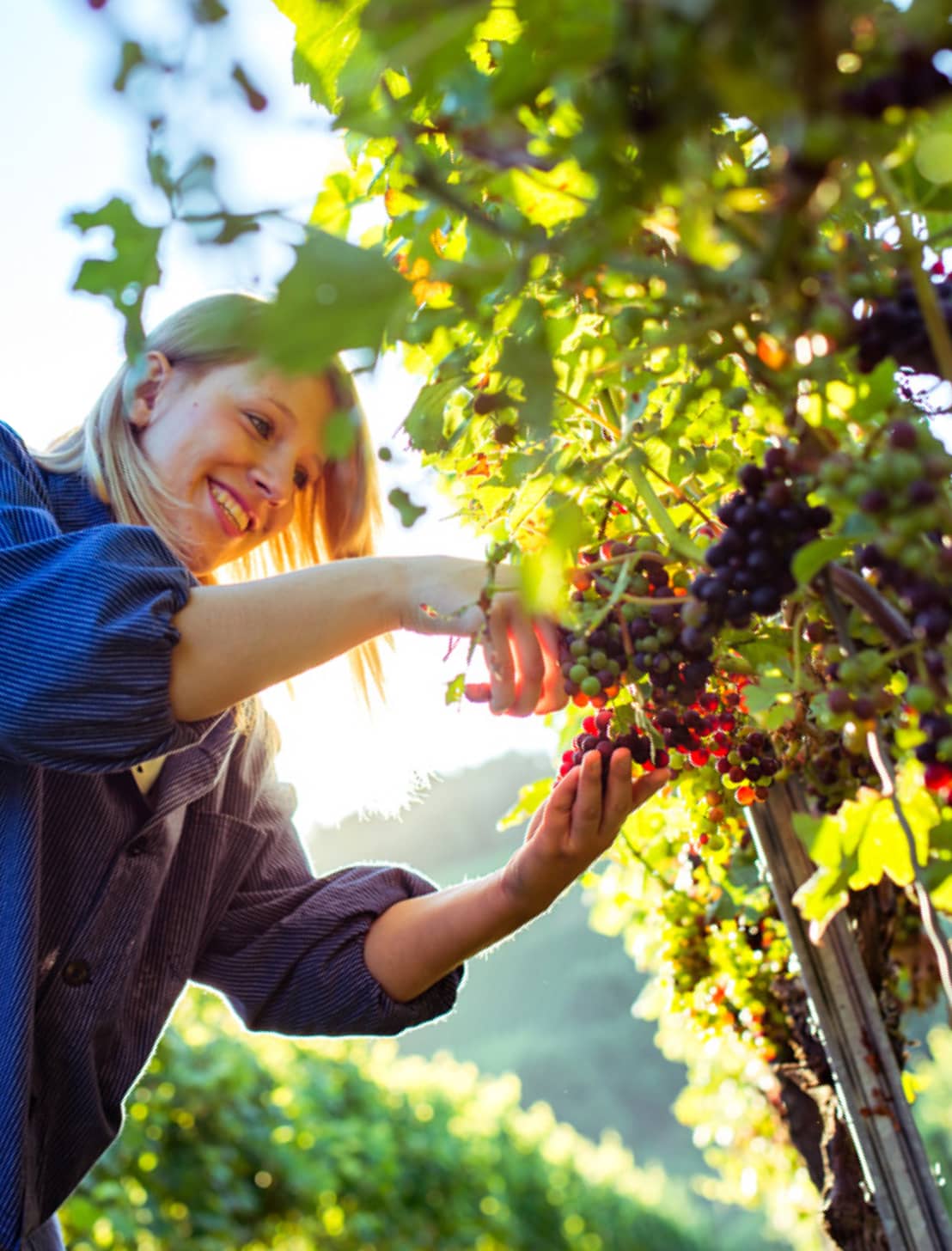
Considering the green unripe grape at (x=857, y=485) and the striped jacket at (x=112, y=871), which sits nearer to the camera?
the green unripe grape at (x=857, y=485)

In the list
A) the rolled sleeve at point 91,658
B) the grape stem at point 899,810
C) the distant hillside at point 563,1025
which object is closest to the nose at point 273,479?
the rolled sleeve at point 91,658

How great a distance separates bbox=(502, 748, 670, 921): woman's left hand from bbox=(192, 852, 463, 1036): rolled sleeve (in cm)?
33

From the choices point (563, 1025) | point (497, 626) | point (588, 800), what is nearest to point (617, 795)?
point (588, 800)

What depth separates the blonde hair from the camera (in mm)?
1646

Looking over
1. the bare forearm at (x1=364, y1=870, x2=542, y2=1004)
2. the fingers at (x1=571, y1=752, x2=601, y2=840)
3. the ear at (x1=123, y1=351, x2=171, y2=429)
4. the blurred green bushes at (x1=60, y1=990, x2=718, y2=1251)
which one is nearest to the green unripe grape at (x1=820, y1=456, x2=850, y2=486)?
the fingers at (x1=571, y1=752, x2=601, y2=840)

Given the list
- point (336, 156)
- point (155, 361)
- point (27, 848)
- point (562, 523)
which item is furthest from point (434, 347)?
point (155, 361)

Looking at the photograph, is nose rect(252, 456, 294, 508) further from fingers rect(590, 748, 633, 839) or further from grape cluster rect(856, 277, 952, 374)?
grape cluster rect(856, 277, 952, 374)

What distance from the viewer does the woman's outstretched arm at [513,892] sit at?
114 centimetres

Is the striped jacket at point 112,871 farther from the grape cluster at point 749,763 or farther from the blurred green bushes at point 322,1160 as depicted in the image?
the blurred green bushes at point 322,1160

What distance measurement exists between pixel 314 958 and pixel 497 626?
93cm

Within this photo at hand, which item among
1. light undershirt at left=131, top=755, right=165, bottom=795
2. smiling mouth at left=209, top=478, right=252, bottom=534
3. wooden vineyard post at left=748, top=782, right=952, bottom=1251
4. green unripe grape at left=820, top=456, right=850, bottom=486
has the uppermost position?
smiling mouth at left=209, top=478, right=252, bottom=534

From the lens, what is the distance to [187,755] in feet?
5.23

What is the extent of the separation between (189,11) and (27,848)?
41.6 inches

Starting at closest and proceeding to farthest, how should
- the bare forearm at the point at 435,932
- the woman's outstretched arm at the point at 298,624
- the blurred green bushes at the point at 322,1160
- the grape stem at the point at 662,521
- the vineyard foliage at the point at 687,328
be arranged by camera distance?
the vineyard foliage at the point at 687,328 < the grape stem at the point at 662,521 < the woman's outstretched arm at the point at 298,624 < the bare forearm at the point at 435,932 < the blurred green bushes at the point at 322,1160
